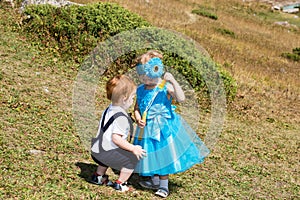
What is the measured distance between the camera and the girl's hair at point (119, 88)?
5.02m

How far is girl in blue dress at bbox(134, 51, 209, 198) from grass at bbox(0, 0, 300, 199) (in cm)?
42

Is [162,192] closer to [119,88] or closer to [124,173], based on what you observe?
[124,173]

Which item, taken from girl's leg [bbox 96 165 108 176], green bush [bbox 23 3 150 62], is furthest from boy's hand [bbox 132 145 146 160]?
green bush [bbox 23 3 150 62]

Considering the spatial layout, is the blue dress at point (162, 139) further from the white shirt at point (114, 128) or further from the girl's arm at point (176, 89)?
the white shirt at point (114, 128)

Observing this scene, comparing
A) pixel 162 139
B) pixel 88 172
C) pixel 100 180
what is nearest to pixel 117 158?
pixel 100 180

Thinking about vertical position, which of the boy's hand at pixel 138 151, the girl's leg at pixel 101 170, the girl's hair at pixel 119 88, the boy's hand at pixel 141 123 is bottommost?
the girl's leg at pixel 101 170

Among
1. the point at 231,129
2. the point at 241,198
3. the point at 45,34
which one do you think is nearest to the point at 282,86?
the point at 231,129

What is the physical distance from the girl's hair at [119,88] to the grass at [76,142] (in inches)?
43.5

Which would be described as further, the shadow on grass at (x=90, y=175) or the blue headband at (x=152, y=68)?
the shadow on grass at (x=90, y=175)

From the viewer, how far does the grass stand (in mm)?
5410

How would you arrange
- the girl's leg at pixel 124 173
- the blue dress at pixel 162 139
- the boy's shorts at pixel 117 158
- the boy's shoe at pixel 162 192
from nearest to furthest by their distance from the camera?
the boy's shorts at pixel 117 158
the girl's leg at pixel 124 173
the blue dress at pixel 162 139
the boy's shoe at pixel 162 192

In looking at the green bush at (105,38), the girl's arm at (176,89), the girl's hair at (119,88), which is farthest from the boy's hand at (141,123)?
the green bush at (105,38)

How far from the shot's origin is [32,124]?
6961 mm

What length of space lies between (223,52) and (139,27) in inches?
294
